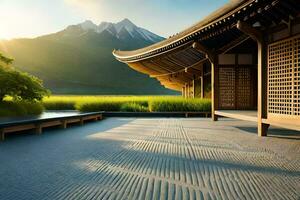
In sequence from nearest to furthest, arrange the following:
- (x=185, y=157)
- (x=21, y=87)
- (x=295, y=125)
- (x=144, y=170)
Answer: (x=144, y=170)
(x=185, y=157)
(x=295, y=125)
(x=21, y=87)

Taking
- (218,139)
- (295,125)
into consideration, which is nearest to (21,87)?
(218,139)

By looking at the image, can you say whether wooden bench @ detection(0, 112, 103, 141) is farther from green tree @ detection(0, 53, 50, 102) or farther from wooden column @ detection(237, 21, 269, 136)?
wooden column @ detection(237, 21, 269, 136)

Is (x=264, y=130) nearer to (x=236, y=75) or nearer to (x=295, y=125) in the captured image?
(x=295, y=125)

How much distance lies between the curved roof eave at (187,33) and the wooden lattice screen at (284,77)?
4.70ft

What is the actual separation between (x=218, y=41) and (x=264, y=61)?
4027mm

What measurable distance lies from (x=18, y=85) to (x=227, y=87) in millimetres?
8093

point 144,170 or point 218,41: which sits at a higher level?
point 218,41

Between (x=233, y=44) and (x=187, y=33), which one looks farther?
(x=233, y=44)

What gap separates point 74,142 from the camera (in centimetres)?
784

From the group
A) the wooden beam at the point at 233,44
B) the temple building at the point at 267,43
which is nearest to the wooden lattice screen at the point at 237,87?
the wooden beam at the point at 233,44

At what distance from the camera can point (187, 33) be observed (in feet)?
36.0

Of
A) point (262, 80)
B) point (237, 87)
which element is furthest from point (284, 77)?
point (237, 87)

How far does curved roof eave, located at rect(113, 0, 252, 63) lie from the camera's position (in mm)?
7809

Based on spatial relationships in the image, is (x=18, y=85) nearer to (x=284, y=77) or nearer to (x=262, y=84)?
(x=262, y=84)
